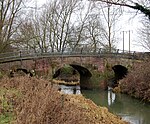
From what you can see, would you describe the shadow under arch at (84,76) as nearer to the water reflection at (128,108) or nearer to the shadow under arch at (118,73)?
the shadow under arch at (118,73)

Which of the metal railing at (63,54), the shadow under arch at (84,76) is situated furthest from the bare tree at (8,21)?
the shadow under arch at (84,76)

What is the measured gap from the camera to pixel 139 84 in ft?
79.4

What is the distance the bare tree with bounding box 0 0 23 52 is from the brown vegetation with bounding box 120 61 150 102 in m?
9.93

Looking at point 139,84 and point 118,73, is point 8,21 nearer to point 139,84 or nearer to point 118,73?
point 139,84

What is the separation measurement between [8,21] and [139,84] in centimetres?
1104

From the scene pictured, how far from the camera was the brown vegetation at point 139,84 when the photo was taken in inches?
914

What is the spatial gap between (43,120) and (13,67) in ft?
65.9

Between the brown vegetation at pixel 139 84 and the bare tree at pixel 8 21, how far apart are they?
Answer: 9.93m

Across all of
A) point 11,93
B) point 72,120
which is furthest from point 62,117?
point 11,93

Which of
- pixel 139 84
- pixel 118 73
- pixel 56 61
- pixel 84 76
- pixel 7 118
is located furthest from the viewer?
pixel 118 73

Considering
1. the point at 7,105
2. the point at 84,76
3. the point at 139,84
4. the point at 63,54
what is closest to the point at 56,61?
the point at 63,54

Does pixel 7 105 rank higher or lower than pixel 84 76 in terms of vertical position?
higher

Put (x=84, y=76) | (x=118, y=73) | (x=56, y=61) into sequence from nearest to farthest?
(x=56, y=61) < (x=84, y=76) < (x=118, y=73)

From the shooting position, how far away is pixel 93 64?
1271 inches
